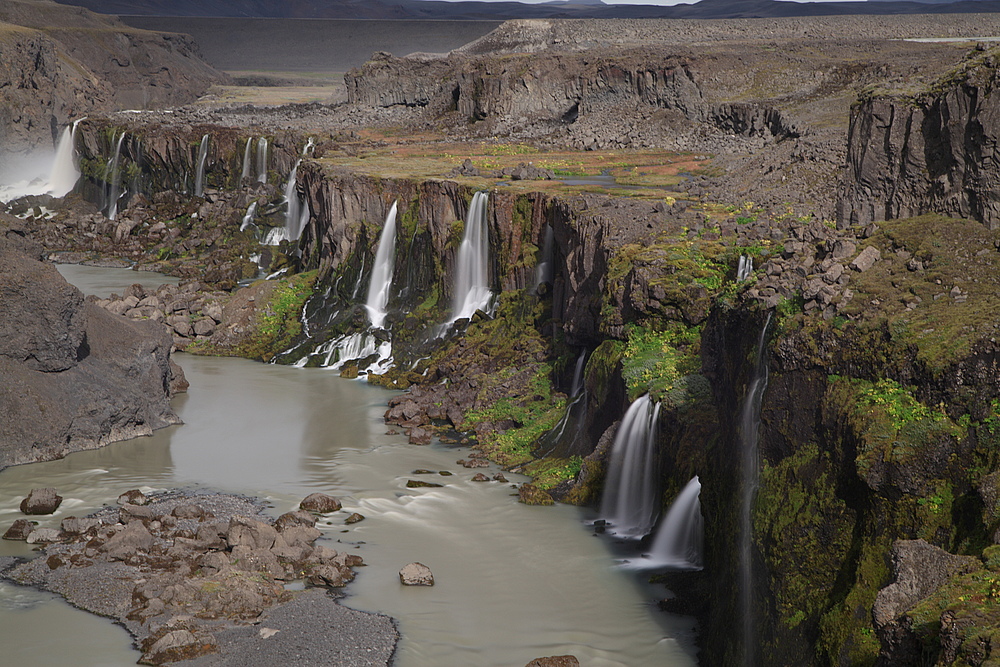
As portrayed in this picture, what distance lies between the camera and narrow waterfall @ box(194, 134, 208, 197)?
6638 cm

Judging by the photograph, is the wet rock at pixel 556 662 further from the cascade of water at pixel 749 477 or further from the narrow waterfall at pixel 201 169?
the narrow waterfall at pixel 201 169

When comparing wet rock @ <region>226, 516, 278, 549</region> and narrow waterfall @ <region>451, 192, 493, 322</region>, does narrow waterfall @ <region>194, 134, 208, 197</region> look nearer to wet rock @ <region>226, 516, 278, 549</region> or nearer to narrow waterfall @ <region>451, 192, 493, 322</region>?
narrow waterfall @ <region>451, 192, 493, 322</region>

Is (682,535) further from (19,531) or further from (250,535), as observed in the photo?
(19,531)

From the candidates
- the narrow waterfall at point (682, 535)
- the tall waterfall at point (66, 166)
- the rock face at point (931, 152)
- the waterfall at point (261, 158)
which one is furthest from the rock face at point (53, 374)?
the tall waterfall at point (66, 166)

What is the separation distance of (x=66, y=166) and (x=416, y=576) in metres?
67.1

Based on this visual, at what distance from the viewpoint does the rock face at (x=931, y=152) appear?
64.2ft

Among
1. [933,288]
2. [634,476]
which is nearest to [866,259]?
[933,288]

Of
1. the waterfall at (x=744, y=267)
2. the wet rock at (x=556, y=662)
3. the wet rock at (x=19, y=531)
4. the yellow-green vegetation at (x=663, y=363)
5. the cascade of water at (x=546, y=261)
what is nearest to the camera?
the wet rock at (x=556, y=662)

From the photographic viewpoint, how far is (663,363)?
24234 mm

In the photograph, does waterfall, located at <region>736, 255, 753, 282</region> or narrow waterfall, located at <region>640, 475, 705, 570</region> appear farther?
waterfall, located at <region>736, 255, 753, 282</region>

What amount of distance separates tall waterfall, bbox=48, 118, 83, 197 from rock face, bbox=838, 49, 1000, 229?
65749 millimetres

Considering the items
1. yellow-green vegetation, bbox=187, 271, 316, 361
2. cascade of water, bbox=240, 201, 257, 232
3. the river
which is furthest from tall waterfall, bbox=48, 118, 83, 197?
the river

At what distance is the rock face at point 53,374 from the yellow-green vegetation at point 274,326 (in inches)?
400

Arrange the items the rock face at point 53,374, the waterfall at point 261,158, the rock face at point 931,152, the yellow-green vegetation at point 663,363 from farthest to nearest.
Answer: the waterfall at point 261,158 → the rock face at point 53,374 → the yellow-green vegetation at point 663,363 → the rock face at point 931,152
